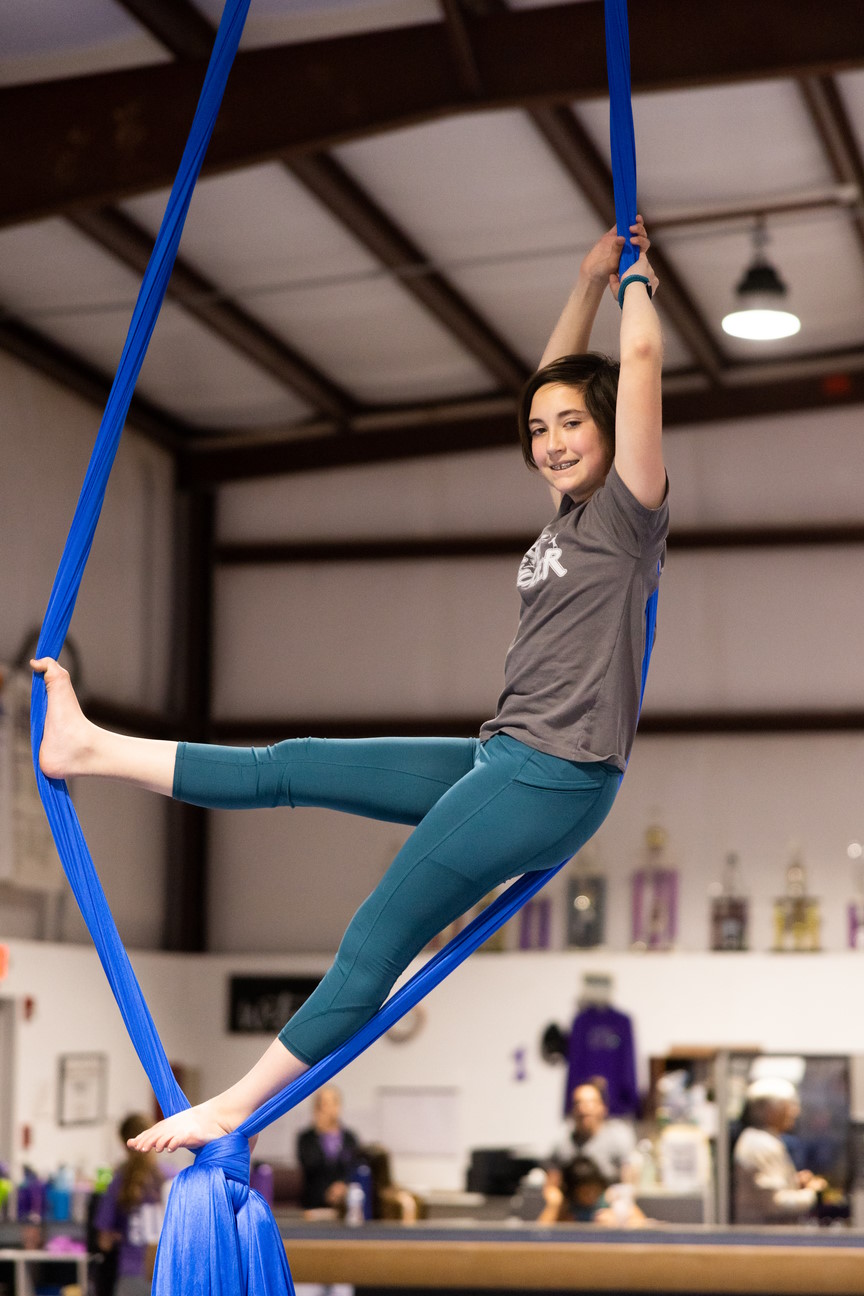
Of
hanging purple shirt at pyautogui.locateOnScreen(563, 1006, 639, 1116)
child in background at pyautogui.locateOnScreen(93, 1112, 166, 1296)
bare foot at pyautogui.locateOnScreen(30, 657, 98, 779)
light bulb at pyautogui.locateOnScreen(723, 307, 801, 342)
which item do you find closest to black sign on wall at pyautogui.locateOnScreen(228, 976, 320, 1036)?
hanging purple shirt at pyautogui.locateOnScreen(563, 1006, 639, 1116)

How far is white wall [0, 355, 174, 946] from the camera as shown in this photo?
914 centimetres

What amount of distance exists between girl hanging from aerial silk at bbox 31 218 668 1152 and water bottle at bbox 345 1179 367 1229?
490cm

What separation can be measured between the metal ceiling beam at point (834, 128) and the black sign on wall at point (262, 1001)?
5.55m

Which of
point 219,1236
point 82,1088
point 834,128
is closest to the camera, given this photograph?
point 219,1236

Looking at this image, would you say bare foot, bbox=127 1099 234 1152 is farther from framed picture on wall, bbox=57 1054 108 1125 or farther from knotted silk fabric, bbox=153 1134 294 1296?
framed picture on wall, bbox=57 1054 108 1125

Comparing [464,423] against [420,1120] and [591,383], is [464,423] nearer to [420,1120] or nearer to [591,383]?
[420,1120]

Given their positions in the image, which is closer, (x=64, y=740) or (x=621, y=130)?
(x=64, y=740)

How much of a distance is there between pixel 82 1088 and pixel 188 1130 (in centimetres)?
738

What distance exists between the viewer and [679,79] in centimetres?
591

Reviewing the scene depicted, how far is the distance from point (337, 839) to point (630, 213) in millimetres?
8507

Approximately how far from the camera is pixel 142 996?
233cm

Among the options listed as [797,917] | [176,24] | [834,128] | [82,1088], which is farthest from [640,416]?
[797,917]

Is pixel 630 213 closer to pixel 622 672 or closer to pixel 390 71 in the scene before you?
pixel 622 672

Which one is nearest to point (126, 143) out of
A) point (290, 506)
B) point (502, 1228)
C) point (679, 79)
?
point (679, 79)
